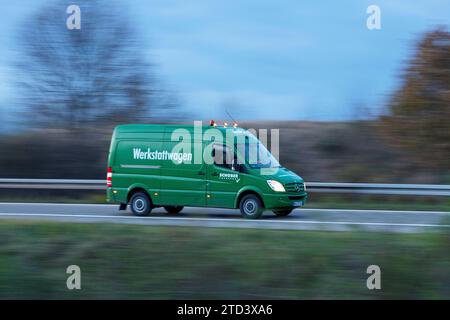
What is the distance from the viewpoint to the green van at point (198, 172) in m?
15.9

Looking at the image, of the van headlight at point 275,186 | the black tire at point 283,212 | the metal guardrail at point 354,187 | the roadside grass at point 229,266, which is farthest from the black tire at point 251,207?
the roadside grass at point 229,266

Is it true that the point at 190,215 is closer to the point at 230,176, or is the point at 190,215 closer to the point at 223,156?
the point at 230,176

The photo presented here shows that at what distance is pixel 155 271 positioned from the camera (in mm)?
7934

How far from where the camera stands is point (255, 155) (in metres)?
16.2

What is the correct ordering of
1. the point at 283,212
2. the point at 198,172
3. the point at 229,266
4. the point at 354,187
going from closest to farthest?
1. the point at 229,266
2. the point at 198,172
3. the point at 283,212
4. the point at 354,187

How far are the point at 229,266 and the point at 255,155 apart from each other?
27.7 feet

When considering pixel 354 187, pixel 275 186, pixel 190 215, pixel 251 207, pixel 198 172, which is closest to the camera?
pixel 275 186

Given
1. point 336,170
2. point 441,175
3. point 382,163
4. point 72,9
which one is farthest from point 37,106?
point 441,175

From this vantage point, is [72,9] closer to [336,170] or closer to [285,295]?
[336,170]

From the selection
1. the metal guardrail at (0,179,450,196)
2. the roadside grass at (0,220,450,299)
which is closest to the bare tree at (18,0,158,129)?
the metal guardrail at (0,179,450,196)

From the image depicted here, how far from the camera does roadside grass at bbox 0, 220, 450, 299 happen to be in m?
7.63

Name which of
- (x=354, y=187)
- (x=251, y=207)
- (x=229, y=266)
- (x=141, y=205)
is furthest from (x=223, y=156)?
(x=229, y=266)
